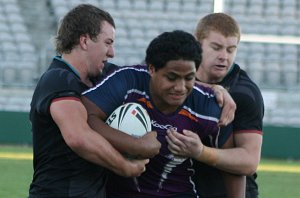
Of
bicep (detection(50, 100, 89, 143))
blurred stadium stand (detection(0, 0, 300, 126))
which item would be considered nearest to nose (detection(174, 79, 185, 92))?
bicep (detection(50, 100, 89, 143))

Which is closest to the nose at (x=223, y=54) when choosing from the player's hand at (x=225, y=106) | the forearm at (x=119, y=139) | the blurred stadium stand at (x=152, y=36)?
the player's hand at (x=225, y=106)

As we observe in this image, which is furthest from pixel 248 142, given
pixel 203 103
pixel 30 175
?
pixel 30 175

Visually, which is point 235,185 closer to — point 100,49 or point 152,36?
point 100,49

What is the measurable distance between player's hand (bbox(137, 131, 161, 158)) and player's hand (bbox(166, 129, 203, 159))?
0.29 ft

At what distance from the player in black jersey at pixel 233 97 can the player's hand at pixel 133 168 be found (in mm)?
428

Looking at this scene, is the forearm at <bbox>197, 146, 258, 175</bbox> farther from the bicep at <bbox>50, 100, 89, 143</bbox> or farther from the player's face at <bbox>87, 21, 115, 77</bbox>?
the player's face at <bbox>87, 21, 115, 77</bbox>

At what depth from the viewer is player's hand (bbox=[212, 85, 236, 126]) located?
4562 mm

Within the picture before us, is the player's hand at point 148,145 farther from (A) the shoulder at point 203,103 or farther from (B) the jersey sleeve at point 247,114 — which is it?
(B) the jersey sleeve at point 247,114

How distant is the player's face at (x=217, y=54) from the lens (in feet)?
16.8

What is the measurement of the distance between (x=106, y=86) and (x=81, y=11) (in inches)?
21.5

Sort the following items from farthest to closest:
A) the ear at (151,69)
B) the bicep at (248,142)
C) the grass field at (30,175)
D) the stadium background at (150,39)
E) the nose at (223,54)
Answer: the stadium background at (150,39), the grass field at (30,175), the nose at (223,54), the bicep at (248,142), the ear at (151,69)

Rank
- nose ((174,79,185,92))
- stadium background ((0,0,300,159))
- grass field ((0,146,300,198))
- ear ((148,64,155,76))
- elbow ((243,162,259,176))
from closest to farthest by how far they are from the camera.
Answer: nose ((174,79,185,92))
ear ((148,64,155,76))
elbow ((243,162,259,176))
grass field ((0,146,300,198))
stadium background ((0,0,300,159))

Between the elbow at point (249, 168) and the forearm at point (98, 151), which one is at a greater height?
the forearm at point (98, 151)

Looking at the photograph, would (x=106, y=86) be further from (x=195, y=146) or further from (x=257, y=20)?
(x=257, y=20)
